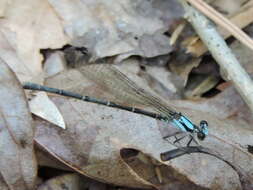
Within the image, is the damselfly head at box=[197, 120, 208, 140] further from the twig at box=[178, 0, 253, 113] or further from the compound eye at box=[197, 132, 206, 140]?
the twig at box=[178, 0, 253, 113]

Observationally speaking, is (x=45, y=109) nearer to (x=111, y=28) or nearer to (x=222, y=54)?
(x=111, y=28)

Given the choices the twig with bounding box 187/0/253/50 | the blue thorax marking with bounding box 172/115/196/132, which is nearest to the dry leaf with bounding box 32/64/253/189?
the blue thorax marking with bounding box 172/115/196/132

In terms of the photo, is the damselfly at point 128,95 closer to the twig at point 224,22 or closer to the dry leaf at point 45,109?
the dry leaf at point 45,109

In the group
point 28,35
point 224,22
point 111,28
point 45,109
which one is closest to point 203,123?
point 224,22

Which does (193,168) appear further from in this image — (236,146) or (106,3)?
(106,3)

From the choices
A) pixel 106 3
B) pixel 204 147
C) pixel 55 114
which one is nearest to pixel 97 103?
pixel 55 114

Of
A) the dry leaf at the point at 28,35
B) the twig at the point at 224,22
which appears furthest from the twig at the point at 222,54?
the dry leaf at the point at 28,35
